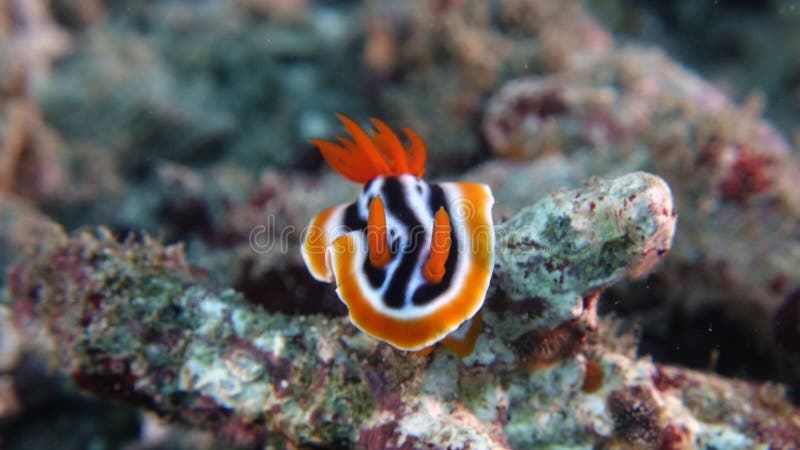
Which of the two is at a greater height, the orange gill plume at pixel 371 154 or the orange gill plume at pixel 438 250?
the orange gill plume at pixel 371 154

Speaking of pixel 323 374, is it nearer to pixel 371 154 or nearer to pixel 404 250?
pixel 404 250

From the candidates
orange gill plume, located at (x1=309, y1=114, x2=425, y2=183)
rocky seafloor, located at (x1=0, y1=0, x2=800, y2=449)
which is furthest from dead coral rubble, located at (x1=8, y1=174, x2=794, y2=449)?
orange gill plume, located at (x1=309, y1=114, x2=425, y2=183)

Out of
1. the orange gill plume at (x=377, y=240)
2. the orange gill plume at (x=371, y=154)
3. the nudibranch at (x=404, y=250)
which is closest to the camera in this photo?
the nudibranch at (x=404, y=250)

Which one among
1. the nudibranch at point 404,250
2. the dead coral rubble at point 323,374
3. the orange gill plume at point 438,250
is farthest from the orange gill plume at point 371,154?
the dead coral rubble at point 323,374

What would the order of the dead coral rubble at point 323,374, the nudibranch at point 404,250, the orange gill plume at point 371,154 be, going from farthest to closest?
1. the orange gill plume at point 371,154
2. the dead coral rubble at point 323,374
3. the nudibranch at point 404,250

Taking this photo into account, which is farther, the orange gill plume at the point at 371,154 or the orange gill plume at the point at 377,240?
the orange gill plume at the point at 371,154

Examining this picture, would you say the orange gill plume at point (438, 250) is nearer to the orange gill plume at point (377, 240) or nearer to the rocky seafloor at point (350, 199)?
the orange gill plume at point (377, 240)

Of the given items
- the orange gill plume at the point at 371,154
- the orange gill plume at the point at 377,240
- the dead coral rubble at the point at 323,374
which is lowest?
the dead coral rubble at the point at 323,374

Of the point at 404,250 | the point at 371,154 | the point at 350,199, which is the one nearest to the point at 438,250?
the point at 404,250
